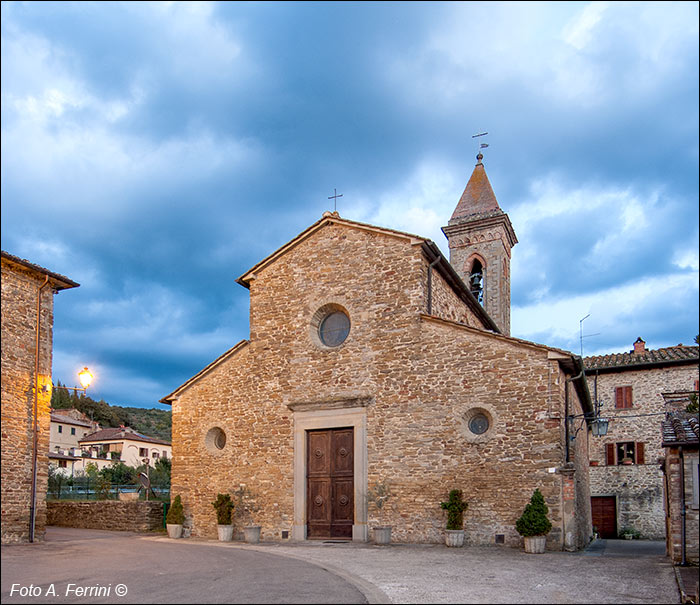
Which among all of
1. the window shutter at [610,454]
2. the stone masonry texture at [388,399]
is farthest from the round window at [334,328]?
the window shutter at [610,454]

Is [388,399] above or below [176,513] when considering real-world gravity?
above

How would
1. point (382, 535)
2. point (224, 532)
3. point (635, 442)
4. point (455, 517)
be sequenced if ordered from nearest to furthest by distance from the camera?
point (455, 517) < point (382, 535) < point (224, 532) < point (635, 442)

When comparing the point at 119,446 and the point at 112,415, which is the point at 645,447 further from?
the point at 112,415

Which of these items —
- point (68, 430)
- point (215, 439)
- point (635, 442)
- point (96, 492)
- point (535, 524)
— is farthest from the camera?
point (68, 430)

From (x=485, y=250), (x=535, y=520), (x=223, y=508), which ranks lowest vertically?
(x=223, y=508)

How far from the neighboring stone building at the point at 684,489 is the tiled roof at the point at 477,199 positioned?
20.7 meters

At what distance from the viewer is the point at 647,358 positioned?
91.6ft

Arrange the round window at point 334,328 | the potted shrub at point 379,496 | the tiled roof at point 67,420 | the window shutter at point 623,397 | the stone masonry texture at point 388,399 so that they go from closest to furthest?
1. the stone masonry texture at point 388,399
2. the potted shrub at point 379,496
3. the round window at point 334,328
4. the window shutter at point 623,397
5. the tiled roof at point 67,420

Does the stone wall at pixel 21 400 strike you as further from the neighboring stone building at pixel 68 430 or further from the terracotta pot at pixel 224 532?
the neighboring stone building at pixel 68 430

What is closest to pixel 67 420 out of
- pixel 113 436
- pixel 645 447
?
pixel 113 436

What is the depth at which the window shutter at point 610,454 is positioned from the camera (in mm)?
27734

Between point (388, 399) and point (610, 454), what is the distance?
1509 cm

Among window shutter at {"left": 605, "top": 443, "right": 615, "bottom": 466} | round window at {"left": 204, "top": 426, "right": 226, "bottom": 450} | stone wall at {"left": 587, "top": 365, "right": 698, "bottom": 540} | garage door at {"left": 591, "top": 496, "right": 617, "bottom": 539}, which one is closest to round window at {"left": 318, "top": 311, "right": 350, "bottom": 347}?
round window at {"left": 204, "top": 426, "right": 226, "bottom": 450}

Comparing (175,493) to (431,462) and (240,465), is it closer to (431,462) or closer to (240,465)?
(240,465)
